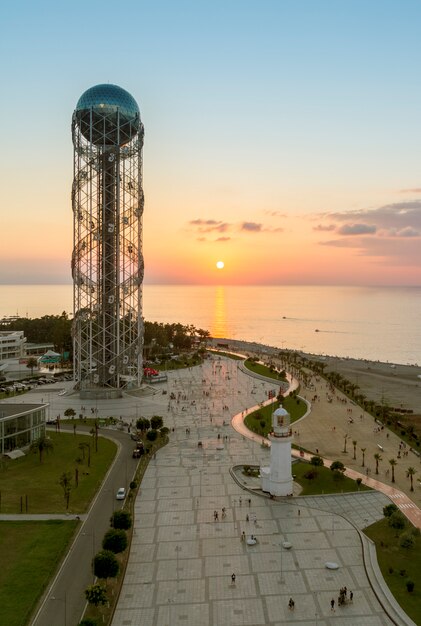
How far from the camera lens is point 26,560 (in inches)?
1353

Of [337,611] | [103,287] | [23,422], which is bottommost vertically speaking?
[337,611]

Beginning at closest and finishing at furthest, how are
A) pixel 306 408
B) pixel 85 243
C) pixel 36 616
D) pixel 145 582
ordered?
pixel 36 616, pixel 145 582, pixel 306 408, pixel 85 243

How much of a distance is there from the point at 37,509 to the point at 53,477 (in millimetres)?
7342

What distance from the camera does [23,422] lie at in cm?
5788

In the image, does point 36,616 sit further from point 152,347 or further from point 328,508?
point 152,347

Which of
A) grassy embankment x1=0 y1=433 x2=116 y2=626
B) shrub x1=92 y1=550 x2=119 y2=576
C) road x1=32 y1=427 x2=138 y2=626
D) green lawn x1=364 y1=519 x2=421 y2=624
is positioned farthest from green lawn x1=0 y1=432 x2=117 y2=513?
green lawn x1=364 y1=519 x2=421 y2=624

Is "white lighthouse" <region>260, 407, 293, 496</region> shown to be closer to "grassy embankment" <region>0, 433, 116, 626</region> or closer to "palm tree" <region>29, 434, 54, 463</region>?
"grassy embankment" <region>0, 433, 116, 626</region>

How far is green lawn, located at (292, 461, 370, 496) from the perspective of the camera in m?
47.4

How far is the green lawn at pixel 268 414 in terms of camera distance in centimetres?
6844

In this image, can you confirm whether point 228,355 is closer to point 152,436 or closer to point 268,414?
point 268,414

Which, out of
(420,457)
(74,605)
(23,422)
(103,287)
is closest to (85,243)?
(103,287)

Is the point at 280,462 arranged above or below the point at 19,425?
below

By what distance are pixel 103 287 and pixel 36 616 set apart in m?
67.8

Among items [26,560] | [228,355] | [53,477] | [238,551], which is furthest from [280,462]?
[228,355]
